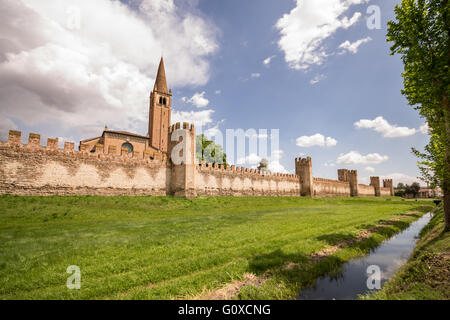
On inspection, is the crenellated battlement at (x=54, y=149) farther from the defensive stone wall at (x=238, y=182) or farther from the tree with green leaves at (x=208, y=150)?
the tree with green leaves at (x=208, y=150)

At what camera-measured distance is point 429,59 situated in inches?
294

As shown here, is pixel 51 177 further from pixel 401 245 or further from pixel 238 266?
pixel 401 245

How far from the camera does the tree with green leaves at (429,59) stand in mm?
6894

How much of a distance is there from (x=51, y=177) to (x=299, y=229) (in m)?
19.8

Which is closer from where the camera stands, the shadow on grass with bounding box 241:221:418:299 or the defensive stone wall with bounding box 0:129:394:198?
the shadow on grass with bounding box 241:221:418:299

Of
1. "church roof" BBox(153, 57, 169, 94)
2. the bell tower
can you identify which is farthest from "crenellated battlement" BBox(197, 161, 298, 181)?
"church roof" BBox(153, 57, 169, 94)

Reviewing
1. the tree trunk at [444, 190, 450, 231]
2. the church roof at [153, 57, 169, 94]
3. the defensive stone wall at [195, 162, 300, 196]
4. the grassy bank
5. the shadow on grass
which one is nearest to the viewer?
the grassy bank

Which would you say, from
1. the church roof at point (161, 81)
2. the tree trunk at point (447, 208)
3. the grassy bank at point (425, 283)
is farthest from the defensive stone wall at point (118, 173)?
the church roof at point (161, 81)

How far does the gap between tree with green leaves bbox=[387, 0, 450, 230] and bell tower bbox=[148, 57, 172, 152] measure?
5205cm

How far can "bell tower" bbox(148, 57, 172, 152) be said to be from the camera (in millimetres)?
55834

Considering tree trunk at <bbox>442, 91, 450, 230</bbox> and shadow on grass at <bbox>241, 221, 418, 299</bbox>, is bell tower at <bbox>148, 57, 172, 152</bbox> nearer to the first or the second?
shadow on grass at <bbox>241, 221, 418, 299</bbox>

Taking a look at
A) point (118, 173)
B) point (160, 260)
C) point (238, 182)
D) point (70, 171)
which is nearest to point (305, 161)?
point (238, 182)

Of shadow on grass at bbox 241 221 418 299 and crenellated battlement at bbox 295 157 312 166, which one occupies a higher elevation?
crenellated battlement at bbox 295 157 312 166

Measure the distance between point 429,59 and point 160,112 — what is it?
56437 millimetres
